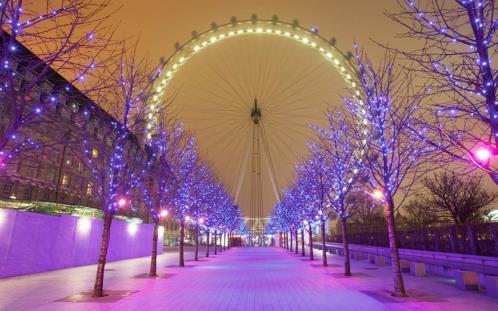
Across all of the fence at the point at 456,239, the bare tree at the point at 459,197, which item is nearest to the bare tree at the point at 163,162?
the fence at the point at 456,239

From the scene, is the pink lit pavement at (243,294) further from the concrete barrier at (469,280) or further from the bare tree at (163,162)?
the bare tree at (163,162)

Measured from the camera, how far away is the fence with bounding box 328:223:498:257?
696 inches

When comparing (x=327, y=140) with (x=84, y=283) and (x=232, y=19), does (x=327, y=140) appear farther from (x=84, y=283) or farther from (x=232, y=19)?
(x=232, y=19)

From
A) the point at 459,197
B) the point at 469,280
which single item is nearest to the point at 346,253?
the point at 469,280

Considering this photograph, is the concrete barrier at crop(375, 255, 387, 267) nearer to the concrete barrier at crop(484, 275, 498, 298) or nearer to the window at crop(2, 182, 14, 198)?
the concrete barrier at crop(484, 275, 498, 298)

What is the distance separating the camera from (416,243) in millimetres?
26859

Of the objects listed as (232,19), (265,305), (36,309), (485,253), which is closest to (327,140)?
(485,253)

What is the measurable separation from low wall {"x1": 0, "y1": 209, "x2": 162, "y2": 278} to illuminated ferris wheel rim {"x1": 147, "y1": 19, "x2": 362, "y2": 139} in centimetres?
1755

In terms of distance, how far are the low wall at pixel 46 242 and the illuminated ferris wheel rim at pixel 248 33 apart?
691 inches

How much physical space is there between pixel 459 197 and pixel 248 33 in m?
38.5

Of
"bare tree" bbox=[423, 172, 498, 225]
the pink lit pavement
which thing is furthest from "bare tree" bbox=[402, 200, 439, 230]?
the pink lit pavement

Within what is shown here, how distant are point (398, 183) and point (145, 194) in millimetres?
15707

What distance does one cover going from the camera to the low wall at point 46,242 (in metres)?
20.7

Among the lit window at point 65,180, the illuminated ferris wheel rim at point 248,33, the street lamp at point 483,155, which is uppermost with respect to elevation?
the illuminated ferris wheel rim at point 248,33
